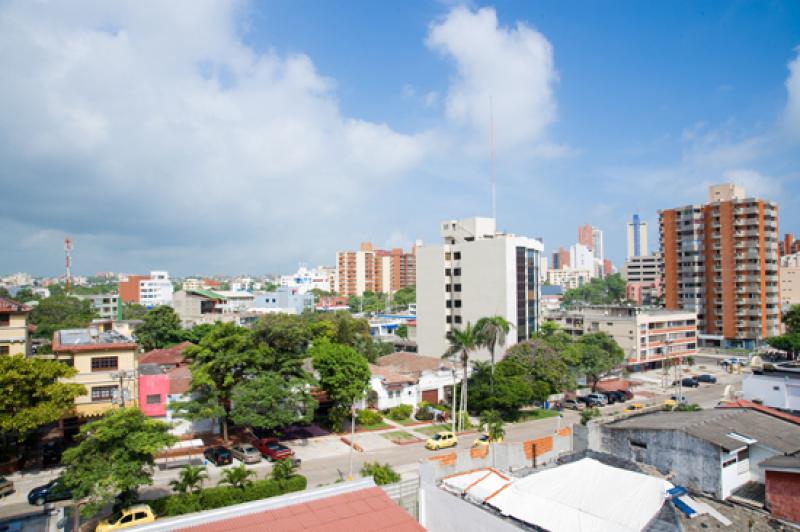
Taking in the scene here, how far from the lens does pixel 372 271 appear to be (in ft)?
565

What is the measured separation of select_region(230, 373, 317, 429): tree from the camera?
29.5 metres

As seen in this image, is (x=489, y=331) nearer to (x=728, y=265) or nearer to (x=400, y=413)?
(x=400, y=413)

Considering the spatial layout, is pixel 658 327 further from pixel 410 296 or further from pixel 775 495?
pixel 410 296

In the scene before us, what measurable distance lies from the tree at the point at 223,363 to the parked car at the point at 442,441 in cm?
1137

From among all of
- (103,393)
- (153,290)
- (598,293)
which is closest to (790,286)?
(598,293)

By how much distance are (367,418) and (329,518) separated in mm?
→ 22353

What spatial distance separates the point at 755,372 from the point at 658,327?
32923 mm

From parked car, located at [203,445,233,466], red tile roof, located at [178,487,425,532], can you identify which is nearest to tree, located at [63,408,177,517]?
red tile roof, located at [178,487,425,532]

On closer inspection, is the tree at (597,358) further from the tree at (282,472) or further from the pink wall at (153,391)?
the pink wall at (153,391)

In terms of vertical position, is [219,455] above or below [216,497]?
below

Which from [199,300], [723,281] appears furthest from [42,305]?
[723,281]

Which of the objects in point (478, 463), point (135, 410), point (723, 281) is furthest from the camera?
point (723, 281)

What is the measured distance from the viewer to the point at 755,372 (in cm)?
3631

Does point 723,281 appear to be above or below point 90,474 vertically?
above
